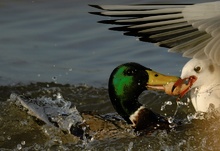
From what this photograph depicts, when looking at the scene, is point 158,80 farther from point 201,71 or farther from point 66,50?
point 66,50

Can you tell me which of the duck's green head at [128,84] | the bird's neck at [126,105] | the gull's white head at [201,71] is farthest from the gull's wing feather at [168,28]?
the bird's neck at [126,105]

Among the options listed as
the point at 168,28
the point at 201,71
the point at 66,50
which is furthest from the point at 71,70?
the point at 168,28

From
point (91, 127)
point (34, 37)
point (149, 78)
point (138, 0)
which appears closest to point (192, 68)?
point (149, 78)

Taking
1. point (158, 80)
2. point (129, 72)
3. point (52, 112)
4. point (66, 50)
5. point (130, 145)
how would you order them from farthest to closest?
1. point (66, 50)
2. point (52, 112)
3. point (129, 72)
4. point (158, 80)
5. point (130, 145)

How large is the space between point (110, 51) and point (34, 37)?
1012mm


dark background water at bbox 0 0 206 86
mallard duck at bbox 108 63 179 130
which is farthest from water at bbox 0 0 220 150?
mallard duck at bbox 108 63 179 130

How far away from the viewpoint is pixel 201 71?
682 cm

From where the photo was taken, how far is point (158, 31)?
250 inches

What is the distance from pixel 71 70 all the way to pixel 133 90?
5.62 feet

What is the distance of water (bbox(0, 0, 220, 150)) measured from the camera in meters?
6.68

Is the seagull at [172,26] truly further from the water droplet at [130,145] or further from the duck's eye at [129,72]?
the duck's eye at [129,72]

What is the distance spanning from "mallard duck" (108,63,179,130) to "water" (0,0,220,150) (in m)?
0.12

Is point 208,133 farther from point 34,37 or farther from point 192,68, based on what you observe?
point 34,37

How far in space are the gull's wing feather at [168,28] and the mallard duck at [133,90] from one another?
34.7 inches
